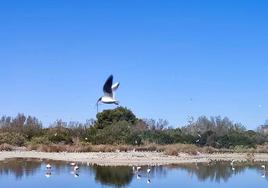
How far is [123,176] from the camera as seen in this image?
3491cm

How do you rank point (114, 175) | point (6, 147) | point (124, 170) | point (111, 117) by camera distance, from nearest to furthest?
point (114, 175) < point (124, 170) < point (6, 147) < point (111, 117)

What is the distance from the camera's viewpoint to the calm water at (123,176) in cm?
3070

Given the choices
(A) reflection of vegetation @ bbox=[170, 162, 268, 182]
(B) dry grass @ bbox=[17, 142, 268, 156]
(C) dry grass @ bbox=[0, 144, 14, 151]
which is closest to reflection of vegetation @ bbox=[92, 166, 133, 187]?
(A) reflection of vegetation @ bbox=[170, 162, 268, 182]

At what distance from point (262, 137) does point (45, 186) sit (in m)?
51.1

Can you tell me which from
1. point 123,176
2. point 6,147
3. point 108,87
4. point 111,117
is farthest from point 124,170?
point 111,117

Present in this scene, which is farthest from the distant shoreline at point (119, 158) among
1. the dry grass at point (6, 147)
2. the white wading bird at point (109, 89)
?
the white wading bird at point (109, 89)

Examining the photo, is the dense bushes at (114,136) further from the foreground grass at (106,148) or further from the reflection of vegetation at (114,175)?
the reflection of vegetation at (114,175)

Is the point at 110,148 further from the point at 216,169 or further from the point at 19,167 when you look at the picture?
the point at 19,167

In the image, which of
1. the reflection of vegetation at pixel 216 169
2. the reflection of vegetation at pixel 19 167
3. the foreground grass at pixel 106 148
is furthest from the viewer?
the foreground grass at pixel 106 148

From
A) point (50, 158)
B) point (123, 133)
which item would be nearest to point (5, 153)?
point (50, 158)

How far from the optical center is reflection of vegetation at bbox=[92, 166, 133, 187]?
31922 mm

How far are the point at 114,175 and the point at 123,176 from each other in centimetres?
69

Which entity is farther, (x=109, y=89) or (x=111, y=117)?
(x=111, y=117)

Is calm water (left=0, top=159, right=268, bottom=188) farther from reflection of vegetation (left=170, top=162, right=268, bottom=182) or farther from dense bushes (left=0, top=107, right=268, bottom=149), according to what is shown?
dense bushes (left=0, top=107, right=268, bottom=149)
